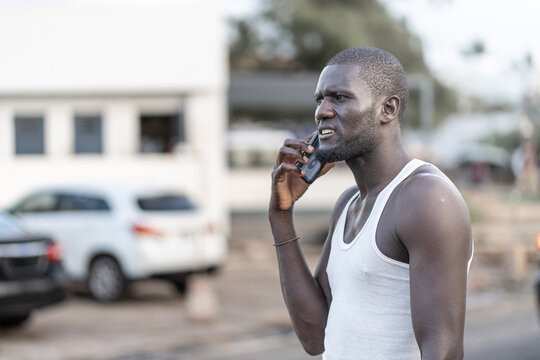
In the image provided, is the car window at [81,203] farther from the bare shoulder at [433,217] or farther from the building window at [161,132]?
the bare shoulder at [433,217]

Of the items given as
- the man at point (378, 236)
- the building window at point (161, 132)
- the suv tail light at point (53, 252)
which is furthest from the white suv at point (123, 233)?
the man at point (378, 236)

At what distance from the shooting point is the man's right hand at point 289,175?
2221 millimetres

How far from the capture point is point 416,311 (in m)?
1.87

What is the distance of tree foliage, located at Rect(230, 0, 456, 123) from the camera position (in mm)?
37750

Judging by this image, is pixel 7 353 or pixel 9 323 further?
pixel 9 323

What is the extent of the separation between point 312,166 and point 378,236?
32 centimetres

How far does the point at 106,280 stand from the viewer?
38.8 ft

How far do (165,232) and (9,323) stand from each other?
8.81ft

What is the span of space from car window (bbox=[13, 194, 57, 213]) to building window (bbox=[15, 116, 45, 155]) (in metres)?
4.80

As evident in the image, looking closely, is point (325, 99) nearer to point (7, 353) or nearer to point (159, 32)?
point (7, 353)

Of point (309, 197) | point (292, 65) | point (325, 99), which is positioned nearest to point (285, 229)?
point (325, 99)

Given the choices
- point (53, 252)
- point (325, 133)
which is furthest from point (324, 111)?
point (53, 252)

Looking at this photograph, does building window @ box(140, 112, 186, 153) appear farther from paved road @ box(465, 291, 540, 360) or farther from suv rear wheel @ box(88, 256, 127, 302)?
paved road @ box(465, 291, 540, 360)

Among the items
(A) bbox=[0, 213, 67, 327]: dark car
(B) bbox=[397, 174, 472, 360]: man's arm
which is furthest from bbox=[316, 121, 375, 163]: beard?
(A) bbox=[0, 213, 67, 327]: dark car
